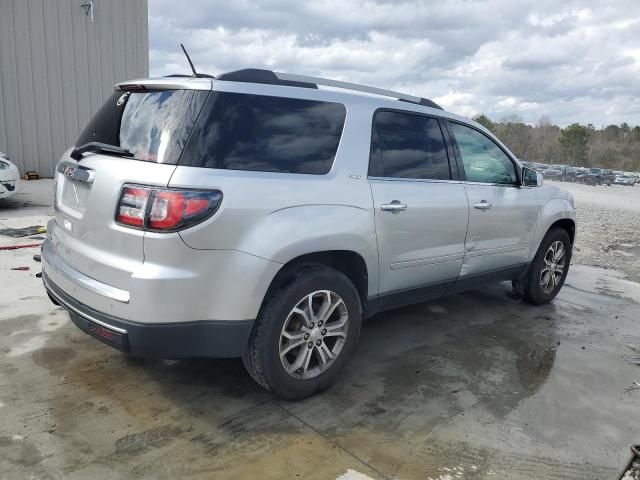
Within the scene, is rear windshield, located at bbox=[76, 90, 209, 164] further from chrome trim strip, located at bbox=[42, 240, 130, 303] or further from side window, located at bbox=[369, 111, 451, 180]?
side window, located at bbox=[369, 111, 451, 180]

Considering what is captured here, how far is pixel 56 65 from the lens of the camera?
39.5 feet

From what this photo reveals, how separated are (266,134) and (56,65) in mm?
11532

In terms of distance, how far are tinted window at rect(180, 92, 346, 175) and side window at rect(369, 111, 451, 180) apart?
13.8 inches

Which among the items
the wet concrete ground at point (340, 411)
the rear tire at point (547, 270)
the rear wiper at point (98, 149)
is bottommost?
the wet concrete ground at point (340, 411)

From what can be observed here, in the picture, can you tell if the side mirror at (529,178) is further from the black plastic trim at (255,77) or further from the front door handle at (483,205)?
the black plastic trim at (255,77)

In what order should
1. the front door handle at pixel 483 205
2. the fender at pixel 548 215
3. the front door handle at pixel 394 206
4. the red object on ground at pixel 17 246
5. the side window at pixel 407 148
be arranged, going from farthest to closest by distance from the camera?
the red object on ground at pixel 17 246 < the fender at pixel 548 215 < the front door handle at pixel 483 205 < the side window at pixel 407 148 < the front door handle at pixel 394 206

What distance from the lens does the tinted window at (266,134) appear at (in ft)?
8.52

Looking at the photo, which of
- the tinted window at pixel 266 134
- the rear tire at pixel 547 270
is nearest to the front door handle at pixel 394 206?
the tinted window at pixel 266 134

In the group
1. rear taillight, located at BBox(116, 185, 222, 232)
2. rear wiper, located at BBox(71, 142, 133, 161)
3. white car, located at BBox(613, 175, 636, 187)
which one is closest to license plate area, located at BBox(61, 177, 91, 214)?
rear wiper, located at BBox(71, 142, 133, 161)

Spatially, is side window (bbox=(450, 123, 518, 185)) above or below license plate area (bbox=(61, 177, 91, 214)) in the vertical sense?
above

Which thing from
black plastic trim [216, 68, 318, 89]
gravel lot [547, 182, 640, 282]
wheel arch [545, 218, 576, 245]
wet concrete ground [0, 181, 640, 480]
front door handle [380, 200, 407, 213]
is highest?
black plastic trim [216, 68, 318, 89]

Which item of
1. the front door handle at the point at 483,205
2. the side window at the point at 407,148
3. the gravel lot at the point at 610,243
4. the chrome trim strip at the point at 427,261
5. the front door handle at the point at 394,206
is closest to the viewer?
the front door handle at the point at 394,206

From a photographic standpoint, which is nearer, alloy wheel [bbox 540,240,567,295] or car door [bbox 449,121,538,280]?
car door [bbox 449,121,538,280]

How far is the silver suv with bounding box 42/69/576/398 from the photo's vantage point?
2.51 meters
